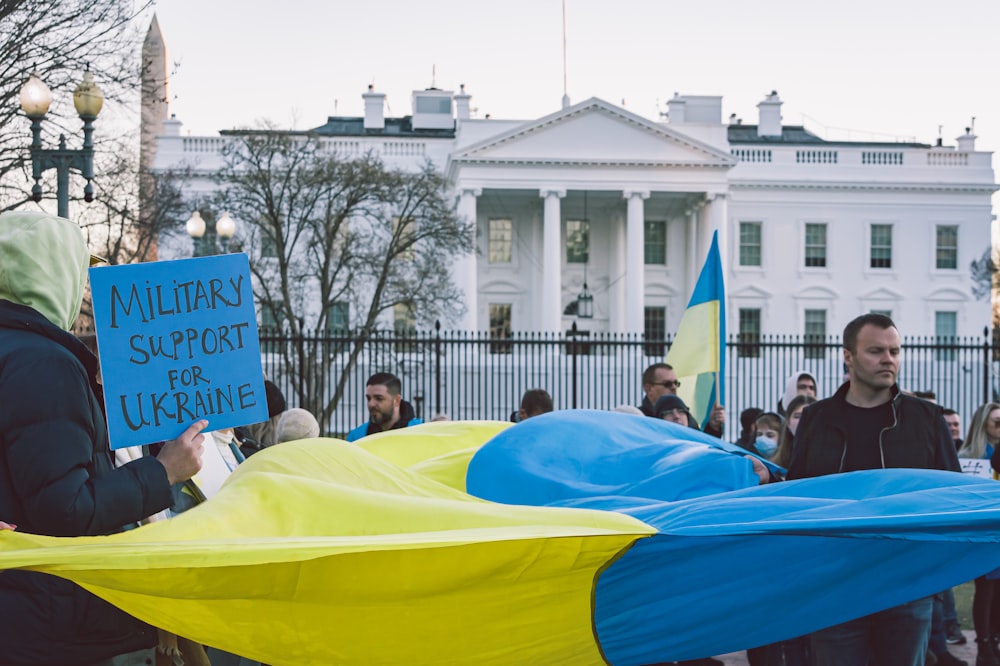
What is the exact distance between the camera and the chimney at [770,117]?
58938 millimetres

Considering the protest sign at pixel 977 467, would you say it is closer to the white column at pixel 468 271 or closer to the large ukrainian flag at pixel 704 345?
the large ukrainian flag at pixel 704 345

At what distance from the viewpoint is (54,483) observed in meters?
2.72

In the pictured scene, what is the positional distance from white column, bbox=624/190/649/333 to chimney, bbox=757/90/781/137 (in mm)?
14353

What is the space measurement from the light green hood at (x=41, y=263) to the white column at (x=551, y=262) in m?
43.6

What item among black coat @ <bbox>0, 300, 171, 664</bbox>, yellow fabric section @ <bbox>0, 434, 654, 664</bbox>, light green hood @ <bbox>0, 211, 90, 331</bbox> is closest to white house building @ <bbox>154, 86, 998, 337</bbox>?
yellow fabric section @ <bbox>0, 434, 654, 664</bbox>

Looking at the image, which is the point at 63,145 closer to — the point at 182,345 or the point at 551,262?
the point at 182,345

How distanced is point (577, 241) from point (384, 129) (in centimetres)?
1254

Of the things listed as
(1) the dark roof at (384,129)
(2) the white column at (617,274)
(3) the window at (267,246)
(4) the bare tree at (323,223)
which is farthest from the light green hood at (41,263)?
(1) the dark roof at (384,129)

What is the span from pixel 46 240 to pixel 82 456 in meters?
0.62

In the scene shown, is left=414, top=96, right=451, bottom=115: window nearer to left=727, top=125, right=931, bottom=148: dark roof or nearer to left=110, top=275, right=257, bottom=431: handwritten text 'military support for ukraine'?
left=727, top=125, right=931, bottom=148: dark roof

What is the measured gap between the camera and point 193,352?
10.4 feet

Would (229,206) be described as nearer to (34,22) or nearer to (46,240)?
(34,22)

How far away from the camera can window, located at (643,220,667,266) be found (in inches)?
2039

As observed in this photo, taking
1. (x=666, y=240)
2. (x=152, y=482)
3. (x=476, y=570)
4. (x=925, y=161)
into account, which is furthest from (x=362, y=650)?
(x=925, y=161)
